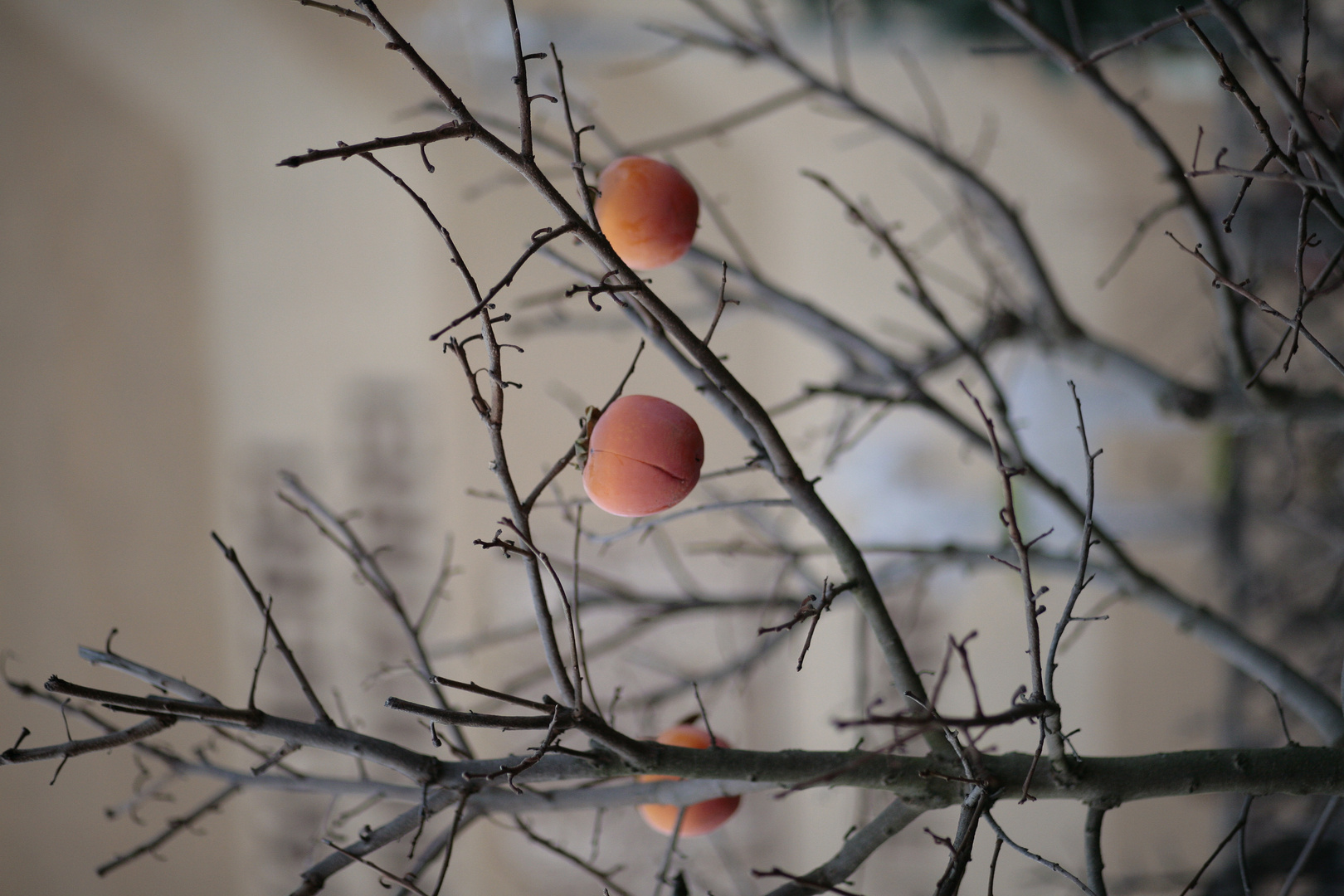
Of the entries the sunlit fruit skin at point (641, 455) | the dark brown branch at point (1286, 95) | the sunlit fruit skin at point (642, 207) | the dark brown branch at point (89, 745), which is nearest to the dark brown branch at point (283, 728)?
the dark brown branch at point (89, 745)

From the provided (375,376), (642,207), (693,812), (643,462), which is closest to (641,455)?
(643,462)

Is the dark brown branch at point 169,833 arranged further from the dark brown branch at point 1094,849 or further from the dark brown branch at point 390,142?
the dark brown branch at point 1094,849

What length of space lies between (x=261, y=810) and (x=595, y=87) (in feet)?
5.88

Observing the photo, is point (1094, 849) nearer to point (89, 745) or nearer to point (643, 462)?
point (643, 462)

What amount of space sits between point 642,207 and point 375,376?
1.46 meters

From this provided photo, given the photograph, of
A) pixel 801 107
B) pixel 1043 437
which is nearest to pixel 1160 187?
pixel 1043 437

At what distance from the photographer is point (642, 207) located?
570 mm

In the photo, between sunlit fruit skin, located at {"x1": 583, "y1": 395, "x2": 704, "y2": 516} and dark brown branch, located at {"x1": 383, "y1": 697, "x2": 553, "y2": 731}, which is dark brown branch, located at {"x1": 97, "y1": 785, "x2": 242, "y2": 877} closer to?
dark brown branch, located at {"x1": 383, "y1": 697, "x2": 553, "y2": 731}

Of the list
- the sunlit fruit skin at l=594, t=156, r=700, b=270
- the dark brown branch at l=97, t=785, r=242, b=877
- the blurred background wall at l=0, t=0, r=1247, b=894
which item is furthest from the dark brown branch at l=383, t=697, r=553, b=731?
the blurred background wall at l=0, t=0, r=1247, b=894

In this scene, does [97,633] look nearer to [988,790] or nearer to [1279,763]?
[988,790]

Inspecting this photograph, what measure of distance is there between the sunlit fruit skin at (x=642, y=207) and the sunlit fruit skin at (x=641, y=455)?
0.37 feet

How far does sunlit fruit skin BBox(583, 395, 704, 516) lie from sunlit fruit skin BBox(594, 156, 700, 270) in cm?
11

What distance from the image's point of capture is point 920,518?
2.16m

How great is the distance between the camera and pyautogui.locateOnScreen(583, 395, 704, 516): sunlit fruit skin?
513mm
